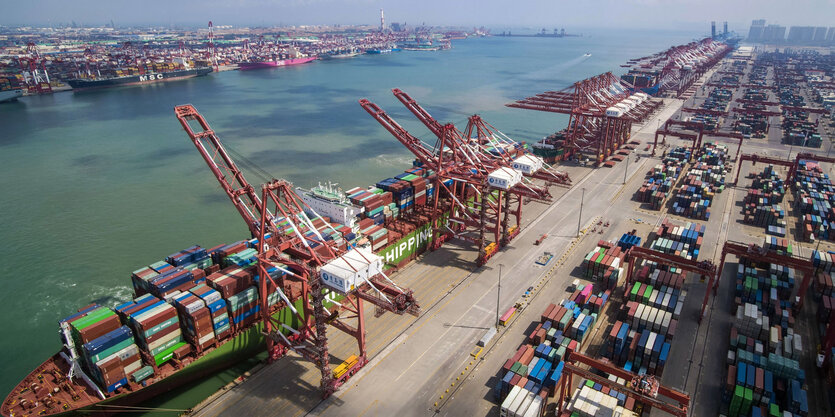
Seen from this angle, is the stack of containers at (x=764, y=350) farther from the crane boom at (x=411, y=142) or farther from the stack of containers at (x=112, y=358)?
the stack of containers at (x=112, y=358)

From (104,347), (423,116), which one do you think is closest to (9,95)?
(423,116)

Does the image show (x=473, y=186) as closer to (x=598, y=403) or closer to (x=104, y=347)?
(x=598, y=403)

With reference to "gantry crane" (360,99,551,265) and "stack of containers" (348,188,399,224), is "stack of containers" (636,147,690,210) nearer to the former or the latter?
"gantry crane" (360,99,551,265)

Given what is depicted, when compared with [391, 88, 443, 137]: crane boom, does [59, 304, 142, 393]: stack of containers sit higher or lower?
lower

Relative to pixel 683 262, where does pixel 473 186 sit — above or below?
above

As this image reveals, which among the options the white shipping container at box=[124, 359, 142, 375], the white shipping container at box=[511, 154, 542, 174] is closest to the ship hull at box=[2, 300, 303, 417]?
the white shipping container at box=[124, 359, 142, 375]

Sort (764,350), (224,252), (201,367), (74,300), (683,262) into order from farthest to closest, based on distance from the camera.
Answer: (74,300) → (224,252) → (683,262) → (764,350) → (201,367)

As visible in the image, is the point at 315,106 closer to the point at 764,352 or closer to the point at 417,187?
the point at 417,187
